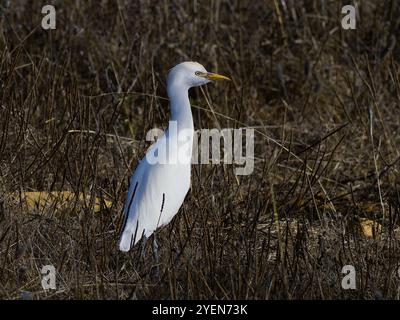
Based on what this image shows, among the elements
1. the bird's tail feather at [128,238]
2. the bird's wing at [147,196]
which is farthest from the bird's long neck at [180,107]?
the bird's tail feather at [128,238]

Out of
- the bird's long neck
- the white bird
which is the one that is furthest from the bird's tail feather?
the bird's long neck

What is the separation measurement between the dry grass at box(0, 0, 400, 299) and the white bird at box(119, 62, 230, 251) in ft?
0.25

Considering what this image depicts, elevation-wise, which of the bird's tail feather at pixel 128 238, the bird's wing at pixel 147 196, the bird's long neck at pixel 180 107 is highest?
the bird's long neck at pixel 180 107

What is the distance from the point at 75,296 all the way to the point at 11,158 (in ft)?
4.00

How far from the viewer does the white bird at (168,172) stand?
4215 mm

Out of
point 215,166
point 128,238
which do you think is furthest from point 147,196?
point 215,166

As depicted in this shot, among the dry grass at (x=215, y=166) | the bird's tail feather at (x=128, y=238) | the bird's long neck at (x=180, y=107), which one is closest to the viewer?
the dry grass at (x=215, y=166)

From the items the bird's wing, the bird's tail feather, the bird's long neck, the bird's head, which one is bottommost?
the bird's tail feather

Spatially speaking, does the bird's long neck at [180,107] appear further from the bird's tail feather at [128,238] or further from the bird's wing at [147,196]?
the bird's tail feather at [128,238]

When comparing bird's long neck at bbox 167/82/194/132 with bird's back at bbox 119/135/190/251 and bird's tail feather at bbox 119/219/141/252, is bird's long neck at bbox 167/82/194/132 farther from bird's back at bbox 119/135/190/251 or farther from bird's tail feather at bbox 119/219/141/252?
bird's tail feather at bbox 119/219/141/252

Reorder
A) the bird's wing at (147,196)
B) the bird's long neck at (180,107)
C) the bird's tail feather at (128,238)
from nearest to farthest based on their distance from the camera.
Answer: the bird's tail feather at (128,238)
the bird's wing at (147,196)
the bird's long neck at (180,107)

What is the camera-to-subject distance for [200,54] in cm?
662

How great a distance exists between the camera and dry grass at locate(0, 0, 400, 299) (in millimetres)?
3789
